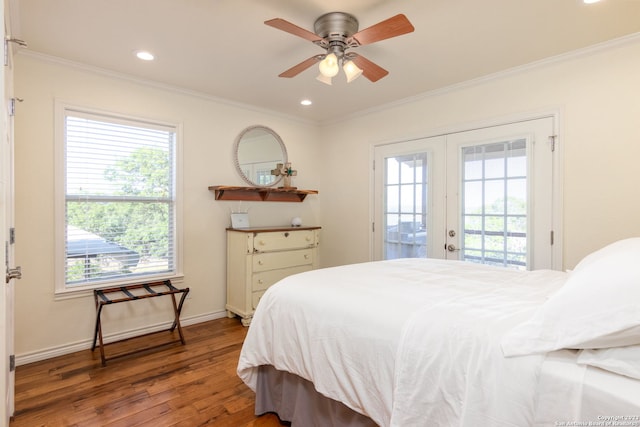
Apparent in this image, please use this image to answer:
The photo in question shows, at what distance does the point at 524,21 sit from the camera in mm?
2154

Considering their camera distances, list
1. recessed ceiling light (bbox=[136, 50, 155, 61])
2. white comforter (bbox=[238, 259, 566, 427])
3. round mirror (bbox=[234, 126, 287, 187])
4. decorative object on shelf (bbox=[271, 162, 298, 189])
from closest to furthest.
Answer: white comforter (bbox=[238, 259, 566, 427]) → recessed ceiling light (bbox=[136, 50, 155, 61]) → round mirror (bbox=[234, 126, 287, 187]) → decorative object on shelf (bbox=[271, 162, 298, 189])

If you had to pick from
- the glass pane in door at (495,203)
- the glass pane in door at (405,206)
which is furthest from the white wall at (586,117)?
the glass pane in door at (405,206)

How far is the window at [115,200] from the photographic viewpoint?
2.82 m

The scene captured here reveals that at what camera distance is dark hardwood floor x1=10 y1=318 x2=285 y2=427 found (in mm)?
1929

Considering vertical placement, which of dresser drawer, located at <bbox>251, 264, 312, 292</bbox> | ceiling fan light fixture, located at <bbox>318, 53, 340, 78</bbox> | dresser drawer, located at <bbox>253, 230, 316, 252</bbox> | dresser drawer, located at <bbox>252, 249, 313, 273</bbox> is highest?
ceiling fan light fixture, located at <bbox>318, 53, 340, 78</bbox>

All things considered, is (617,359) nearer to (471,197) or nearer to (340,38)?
(340,38)

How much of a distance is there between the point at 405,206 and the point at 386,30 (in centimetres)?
218

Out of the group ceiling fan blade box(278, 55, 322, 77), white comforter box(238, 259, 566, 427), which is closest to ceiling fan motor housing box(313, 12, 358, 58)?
ceiling fan blade box(278, 55, 322, 77)

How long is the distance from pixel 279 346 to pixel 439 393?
2.78 feet

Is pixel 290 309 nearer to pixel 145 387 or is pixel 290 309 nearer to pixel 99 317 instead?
pixel 145 387

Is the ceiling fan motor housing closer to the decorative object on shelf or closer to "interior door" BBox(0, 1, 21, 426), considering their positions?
"interior door" BBox(0, 1, 21, 426)

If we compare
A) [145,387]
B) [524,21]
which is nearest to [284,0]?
[524,21]

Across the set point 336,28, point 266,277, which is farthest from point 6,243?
point 266,277

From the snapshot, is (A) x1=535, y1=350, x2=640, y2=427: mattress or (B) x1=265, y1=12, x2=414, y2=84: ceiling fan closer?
(A) x1=535, y1=350, x2=640, y2=427: mattress
